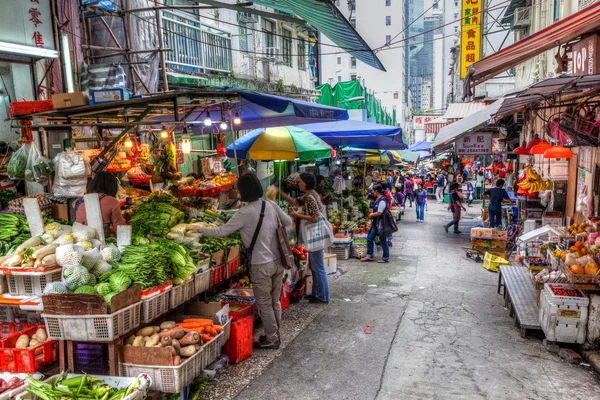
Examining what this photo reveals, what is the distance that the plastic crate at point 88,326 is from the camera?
13.1ft

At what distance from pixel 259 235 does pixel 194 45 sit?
9.07 meters

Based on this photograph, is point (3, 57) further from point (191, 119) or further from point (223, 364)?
point (223, 364)

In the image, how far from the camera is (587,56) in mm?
4891

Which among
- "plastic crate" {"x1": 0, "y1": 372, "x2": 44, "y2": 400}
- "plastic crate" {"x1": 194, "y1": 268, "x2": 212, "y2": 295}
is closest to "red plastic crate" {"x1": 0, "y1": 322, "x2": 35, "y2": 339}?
"plastic crate" {"x1": 0, "y1": 372, "x2": 44, "y2": 400}

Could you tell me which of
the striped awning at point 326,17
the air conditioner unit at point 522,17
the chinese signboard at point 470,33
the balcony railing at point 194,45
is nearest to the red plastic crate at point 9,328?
the striped awning at point 326,17

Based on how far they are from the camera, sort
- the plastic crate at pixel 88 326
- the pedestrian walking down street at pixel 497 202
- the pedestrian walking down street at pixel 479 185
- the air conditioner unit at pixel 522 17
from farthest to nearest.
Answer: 1. the pedestrian walking down street at pixel 479 185
2. the air conditioner unit at pixel 522 17
3. the pedestrian walking down street at pixel 497 202
4. the plastic crate at pixel 88 326

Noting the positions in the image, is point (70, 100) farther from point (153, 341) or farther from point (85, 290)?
point (153, 341)

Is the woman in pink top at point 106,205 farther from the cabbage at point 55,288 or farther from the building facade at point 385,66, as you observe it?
the building facade at point 385,66

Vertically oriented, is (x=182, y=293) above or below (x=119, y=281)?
below

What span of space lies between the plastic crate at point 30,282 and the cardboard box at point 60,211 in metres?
2.34

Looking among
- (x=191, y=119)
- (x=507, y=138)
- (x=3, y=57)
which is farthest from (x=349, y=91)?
(x=3, y=57)

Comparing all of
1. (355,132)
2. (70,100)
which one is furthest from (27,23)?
(355,132)

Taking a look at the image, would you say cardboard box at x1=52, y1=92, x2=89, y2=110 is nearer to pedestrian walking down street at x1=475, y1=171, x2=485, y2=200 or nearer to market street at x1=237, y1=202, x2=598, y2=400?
market street at x1=237, y1=202, x2=598, y2=400

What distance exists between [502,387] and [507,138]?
43.8 ft
